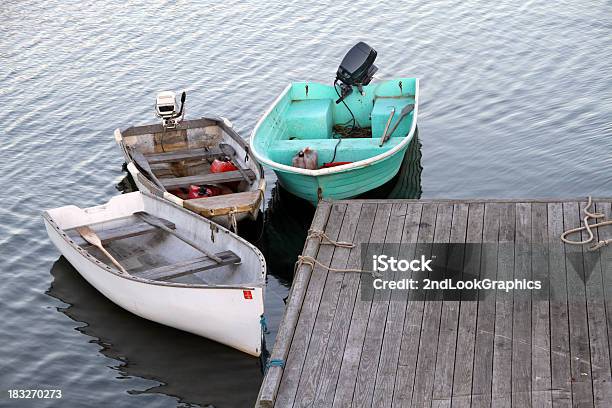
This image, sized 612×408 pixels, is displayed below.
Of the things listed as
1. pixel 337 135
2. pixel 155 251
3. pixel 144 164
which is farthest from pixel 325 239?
pixel 337 135

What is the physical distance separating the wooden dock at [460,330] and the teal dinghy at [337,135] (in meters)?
2.86

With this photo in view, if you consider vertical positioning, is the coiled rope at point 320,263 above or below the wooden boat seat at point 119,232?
above

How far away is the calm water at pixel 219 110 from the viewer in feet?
33.6

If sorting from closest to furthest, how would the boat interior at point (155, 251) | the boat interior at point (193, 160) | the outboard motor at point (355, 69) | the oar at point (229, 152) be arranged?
the boat interior at point (155, 251), the boat interior at point (193, 160), the oar at point (229, 152), the outboard motor at point (355, 69)

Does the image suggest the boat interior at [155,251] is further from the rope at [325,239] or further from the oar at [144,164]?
the rope at [325,239]

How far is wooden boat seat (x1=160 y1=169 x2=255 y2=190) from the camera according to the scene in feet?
41.6

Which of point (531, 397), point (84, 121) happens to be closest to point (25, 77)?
point (84, 121)

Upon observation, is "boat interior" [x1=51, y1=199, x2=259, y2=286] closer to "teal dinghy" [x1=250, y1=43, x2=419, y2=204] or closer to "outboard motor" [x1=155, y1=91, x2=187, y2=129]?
"teal dinghy" [x1=250, y1=43, x2=419, y2=204]

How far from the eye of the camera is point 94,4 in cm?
2342

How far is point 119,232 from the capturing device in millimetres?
11664

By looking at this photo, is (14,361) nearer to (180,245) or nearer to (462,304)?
(180,245)

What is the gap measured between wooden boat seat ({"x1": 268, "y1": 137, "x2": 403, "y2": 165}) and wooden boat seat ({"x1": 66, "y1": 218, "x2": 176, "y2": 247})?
1.95 meters

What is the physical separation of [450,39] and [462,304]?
40.9 ft

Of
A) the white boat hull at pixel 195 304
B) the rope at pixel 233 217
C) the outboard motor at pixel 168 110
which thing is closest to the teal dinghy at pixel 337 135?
the rope at pixel 233 217
